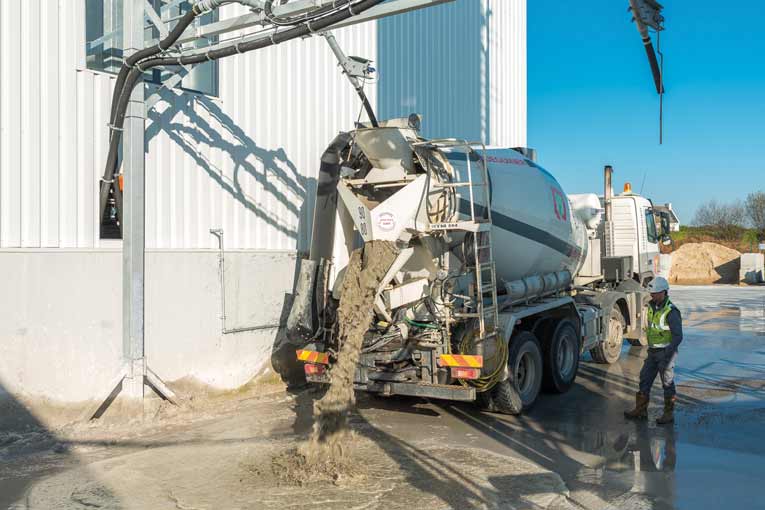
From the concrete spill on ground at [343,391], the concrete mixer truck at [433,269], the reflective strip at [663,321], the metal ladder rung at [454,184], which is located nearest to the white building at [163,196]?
the concrete mixer truck at [433,269]

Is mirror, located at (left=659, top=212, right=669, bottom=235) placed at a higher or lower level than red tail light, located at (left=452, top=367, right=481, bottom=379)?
higher

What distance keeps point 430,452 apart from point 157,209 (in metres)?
4.90

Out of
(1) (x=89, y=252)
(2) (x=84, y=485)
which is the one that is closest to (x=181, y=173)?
(1) (x=89, y=252)

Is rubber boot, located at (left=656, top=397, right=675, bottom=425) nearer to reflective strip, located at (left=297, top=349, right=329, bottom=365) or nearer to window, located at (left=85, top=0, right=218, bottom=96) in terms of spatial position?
reflective strip, located at (left=297, top=349, right=329, bottom=365)

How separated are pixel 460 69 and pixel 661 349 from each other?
9925 mm

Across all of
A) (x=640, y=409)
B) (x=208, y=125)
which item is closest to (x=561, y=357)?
(x=640, y=409)

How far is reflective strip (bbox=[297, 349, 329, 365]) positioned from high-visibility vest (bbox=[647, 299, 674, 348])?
409cm

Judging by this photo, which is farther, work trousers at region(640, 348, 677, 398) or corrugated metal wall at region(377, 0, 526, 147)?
corrugated metal wall at region(377, 0, 526, 147)

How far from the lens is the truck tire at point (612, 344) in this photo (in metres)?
12.8

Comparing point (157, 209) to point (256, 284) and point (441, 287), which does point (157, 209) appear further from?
point (441, 287)

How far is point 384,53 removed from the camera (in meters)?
13.9

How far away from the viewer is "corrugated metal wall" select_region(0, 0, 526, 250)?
7996mm

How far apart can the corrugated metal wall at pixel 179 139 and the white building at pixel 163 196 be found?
17mm

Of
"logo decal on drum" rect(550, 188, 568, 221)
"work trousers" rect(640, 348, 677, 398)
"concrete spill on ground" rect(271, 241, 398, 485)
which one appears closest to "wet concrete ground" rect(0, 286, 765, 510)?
"work trousers" rect(640, 348, 677, 398)
